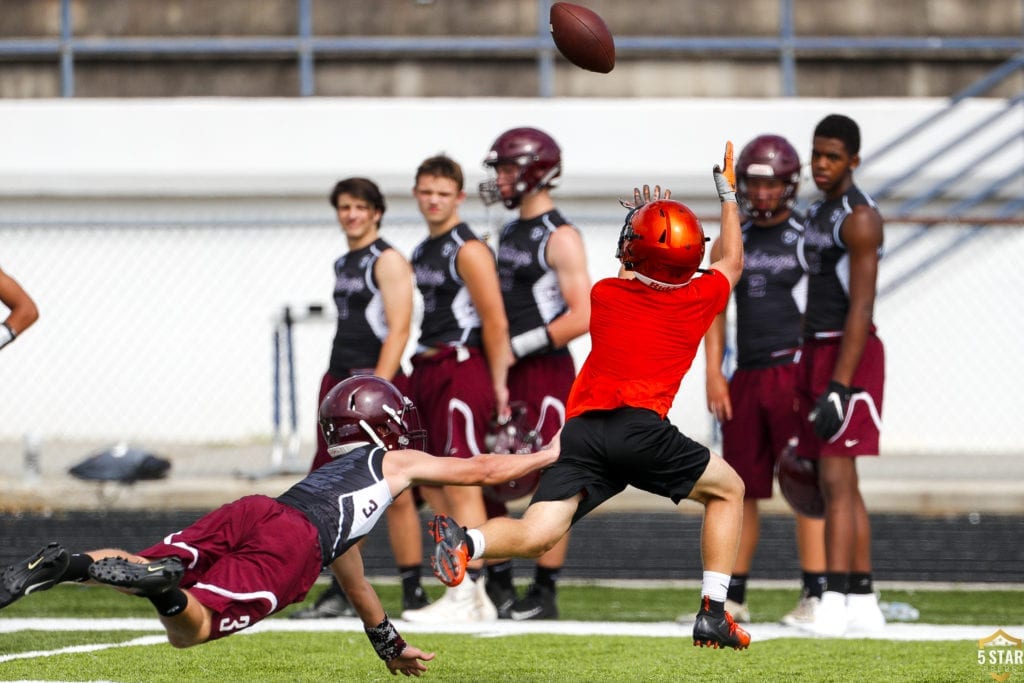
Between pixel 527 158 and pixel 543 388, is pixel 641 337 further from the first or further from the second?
pixel 527 158

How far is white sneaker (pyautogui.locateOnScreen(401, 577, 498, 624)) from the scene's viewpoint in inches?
262

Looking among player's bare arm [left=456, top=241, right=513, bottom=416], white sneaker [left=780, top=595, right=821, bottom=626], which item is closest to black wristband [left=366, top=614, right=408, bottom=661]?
player's bare arm [left=456, top=241, right=513, bottom=416]

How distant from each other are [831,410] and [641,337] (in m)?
1.70

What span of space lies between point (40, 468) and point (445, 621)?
5601mm

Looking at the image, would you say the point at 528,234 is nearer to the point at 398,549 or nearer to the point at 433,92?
the point at 398,549

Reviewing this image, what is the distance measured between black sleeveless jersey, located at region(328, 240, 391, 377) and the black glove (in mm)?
1930

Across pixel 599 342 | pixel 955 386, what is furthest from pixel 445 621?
pixel 955 386

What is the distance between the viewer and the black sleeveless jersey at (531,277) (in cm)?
695

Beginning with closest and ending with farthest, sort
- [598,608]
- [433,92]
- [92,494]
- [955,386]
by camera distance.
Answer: [598,608], [92,494], [955,386], [433,92]

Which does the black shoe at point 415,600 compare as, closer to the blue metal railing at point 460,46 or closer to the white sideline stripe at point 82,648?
the white sideline stripe at point 82,648

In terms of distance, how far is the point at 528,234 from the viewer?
6973mm

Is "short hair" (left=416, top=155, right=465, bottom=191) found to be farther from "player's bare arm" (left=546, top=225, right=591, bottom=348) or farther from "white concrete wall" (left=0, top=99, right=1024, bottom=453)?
"white concrete wall" (left=0, top=99, right=1024, bottom=453)

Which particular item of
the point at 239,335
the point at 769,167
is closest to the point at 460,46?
the point at 239,335

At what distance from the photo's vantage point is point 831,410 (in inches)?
250
